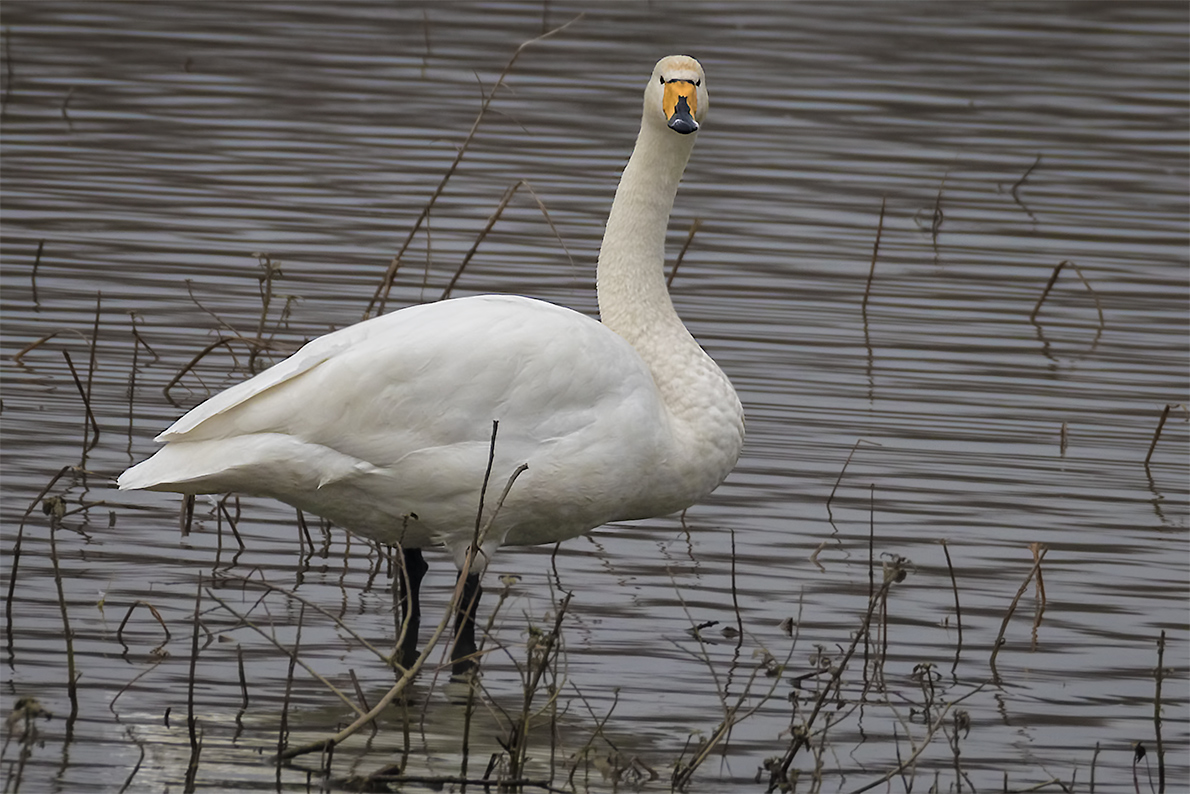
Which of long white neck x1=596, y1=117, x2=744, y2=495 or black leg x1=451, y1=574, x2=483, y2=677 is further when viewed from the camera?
long white neck x1=596, y1=117, x2=744, y2=495

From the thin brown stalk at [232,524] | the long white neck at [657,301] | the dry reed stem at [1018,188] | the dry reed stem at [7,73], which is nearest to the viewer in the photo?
the long white neck at [657,301]

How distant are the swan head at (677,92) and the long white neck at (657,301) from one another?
3.9 inches

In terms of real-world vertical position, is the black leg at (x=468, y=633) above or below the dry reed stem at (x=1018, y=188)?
below

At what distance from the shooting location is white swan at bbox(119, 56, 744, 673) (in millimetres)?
6578

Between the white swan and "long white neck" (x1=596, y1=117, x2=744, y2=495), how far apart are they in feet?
0.71

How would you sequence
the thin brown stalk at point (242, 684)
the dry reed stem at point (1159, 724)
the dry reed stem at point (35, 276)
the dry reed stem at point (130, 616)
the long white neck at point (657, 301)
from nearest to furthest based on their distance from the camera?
the dry reed stem at point (1159, 724)
the thin brown stalk at point (242, 684)
the dry reed stem at point (130, 616)
the long white neck at point (657, 301)
the dry reed stem at point (35, 276)

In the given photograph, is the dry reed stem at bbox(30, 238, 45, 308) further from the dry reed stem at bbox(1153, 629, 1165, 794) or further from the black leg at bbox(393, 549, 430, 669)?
the dry reed stem at bbox(1153, 629, 1165, 794)

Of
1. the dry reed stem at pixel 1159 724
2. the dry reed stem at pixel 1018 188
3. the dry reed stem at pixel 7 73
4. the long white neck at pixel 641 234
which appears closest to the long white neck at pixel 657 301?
the long white neck at pixel 641 234

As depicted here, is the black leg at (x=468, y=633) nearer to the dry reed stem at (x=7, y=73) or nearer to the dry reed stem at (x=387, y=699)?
the dry reed stem at (x=387, y=699)

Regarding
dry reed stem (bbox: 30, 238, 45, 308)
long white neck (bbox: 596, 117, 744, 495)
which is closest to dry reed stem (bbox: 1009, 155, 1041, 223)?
dry reed stem (bbox: 30, 238, 45, 308)

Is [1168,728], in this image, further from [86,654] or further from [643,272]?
[86,654]

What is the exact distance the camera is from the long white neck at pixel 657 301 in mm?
7141

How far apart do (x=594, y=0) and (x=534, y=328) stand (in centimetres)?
1724

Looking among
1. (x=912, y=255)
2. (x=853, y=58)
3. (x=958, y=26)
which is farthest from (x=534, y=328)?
(x=958, y=26)
